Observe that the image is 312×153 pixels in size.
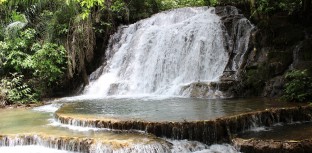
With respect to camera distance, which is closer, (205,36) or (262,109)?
(262,109)

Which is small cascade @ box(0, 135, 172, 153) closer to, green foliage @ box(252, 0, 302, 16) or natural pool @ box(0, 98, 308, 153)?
natural pool @ box(0, 98, 308, 153)

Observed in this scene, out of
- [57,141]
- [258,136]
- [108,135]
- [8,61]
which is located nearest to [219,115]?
[258,136]

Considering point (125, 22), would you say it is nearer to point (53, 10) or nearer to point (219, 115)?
point (53, 10)

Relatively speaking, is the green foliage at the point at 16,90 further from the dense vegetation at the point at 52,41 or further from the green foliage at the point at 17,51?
the green foliage at the point at 17,51

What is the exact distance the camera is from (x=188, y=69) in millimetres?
13562

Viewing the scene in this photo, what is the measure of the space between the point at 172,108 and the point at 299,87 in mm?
3382

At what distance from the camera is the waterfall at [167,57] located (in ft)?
43.8

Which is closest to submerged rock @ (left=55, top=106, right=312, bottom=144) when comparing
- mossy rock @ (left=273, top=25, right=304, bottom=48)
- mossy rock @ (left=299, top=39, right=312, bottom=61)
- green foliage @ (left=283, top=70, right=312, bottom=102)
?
→ green foliage @ (left=283, top=70, right=312, bottom=102)

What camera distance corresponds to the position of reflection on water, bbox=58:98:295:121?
825cm

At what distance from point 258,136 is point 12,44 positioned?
10.6m

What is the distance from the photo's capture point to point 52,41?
15359 millimetres

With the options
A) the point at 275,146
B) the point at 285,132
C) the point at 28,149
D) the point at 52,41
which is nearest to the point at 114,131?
the point at 28,149

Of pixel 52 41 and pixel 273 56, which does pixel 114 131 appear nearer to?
pixel 273 56

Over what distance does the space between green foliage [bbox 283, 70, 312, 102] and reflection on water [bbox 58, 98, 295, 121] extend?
0.52m
